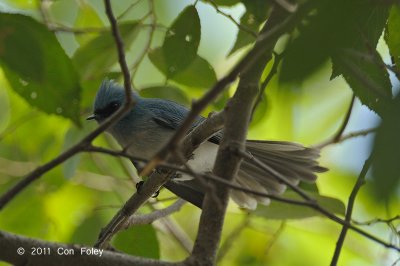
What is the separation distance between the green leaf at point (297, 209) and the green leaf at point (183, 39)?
3.16 feet

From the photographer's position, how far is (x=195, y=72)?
131 inches

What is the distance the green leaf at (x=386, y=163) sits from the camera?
1.14 metres

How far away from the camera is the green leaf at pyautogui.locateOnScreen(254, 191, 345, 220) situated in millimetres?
3248

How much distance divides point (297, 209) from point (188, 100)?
87 cm

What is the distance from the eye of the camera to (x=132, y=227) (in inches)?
126

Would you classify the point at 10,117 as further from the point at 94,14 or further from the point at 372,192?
the point at 372,192

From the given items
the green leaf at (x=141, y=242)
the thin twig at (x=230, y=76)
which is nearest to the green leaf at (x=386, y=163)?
the thin twig at (x=230, y=76)

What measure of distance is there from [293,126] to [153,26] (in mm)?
1759

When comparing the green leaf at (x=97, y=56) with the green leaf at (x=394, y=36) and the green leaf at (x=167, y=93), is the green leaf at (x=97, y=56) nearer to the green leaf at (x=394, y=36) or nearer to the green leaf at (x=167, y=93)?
the green leaf at (x=167, y=93)

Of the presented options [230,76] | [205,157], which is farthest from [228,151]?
[205,157]

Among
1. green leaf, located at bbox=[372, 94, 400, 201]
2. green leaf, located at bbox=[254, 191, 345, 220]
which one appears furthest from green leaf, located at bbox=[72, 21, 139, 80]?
green leaf, located at bbox=[372, 94, 400, 201]

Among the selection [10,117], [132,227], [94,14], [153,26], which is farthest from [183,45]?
[10,117]

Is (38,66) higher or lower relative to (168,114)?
higher

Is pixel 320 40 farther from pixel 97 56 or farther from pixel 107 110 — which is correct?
pixel 107 110
